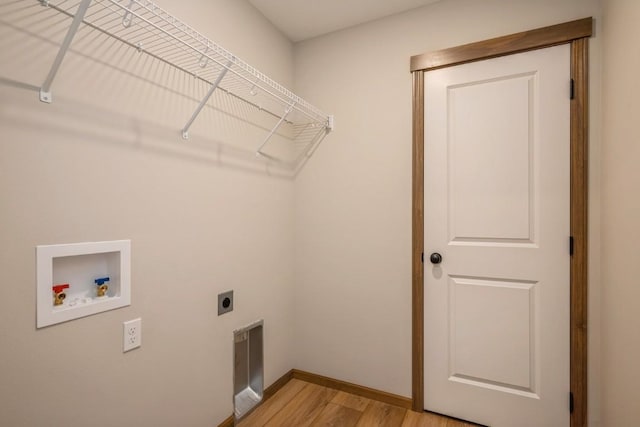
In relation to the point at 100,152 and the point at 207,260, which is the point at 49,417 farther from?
the point at 100,152

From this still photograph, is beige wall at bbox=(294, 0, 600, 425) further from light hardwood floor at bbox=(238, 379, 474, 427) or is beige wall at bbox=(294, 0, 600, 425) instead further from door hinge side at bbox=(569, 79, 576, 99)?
door hinge side at bbox=(569, 79, 576, 99)

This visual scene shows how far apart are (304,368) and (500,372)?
126 centimetres

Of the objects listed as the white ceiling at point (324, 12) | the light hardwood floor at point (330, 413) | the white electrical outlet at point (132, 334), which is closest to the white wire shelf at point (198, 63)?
the white ceiling at point (324, 12)

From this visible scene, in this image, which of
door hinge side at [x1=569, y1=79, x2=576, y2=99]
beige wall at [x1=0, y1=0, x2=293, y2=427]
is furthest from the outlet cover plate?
door hinge side at [x1=569, y1=79, x2=576, y2=99]

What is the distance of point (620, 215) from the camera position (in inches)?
52.4

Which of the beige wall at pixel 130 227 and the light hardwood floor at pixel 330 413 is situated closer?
the beige wall at pixel 130 227

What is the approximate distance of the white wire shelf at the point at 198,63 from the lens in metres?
1.01

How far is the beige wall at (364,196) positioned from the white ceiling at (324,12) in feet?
0.20

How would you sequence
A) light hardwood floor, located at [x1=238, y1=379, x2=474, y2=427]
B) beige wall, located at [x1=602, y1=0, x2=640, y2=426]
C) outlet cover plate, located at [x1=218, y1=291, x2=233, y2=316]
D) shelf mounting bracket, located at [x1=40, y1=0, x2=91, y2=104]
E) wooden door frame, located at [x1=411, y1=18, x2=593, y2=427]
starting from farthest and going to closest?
light hardwood floor, located at [x1=238, y1=379, x2=474, y2=427] → outlet cover plate, located at [x1=218, y1=291, x2=233, y2=316] → wooden door frame, located at [x1=411, y1=18, x2=593, y2=427] → beige wall, located at [x1=602, y1=0, x2=640, y2=426] → shelf mounting bracket, located at [x1=40, y1=0, x2=91, y2=104]

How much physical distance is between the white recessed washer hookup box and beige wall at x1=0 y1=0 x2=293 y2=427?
0.09 feet

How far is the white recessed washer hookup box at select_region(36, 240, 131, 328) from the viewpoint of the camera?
40.3 inches

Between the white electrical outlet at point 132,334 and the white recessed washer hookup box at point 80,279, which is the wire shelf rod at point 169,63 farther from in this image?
the white electrical outlet at point 132,334

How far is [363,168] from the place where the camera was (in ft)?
6.86

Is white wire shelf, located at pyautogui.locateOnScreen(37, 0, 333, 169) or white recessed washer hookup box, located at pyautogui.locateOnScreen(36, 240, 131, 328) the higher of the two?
white wire shelf, located at pyautogui.locateOnScreen(37, 0, 333, 169)
